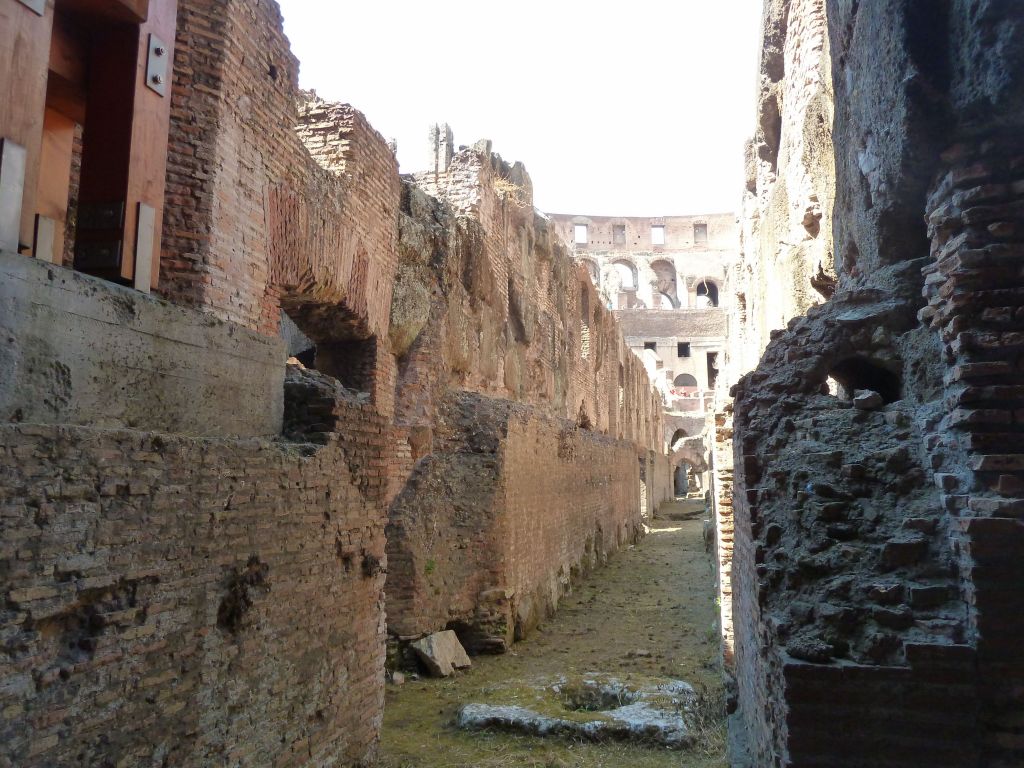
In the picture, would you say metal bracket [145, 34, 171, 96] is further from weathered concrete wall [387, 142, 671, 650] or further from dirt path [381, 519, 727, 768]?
dirt path [381, 519, 727, 768]

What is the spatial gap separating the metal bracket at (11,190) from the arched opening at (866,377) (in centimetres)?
336

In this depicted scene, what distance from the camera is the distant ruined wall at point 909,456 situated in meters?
2.27

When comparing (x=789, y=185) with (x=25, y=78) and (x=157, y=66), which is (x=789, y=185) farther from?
(x=25, y=78)

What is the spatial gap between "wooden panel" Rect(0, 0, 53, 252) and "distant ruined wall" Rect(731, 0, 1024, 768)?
10.1 ft

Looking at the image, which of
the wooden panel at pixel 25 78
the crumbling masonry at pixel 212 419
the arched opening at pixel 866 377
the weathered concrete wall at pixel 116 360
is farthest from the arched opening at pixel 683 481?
the wooden panel at pixel 25 78

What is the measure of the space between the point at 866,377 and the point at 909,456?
103cm

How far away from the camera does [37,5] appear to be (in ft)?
8.95

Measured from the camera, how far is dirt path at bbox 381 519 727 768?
466 cm

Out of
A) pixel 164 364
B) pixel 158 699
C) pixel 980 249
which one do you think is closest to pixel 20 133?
pixel 164 364

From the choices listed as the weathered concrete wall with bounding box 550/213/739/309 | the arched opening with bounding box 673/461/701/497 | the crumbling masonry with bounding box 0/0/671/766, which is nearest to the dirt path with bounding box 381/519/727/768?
the crumbling masonry with bounding box 0/0/671/766

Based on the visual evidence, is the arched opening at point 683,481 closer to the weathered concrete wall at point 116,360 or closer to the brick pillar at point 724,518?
the brick pillar at point 724,518

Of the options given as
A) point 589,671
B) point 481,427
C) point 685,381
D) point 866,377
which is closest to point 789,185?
point 481,427

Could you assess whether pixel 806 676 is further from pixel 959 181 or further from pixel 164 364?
pixel 164 364

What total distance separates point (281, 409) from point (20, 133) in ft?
5.70
